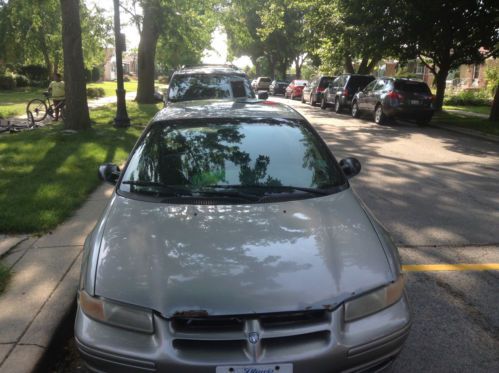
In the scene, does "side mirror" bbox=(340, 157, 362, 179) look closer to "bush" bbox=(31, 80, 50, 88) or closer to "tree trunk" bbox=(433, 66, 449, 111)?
"tree trunk" bbox=(433, 66, 449, 111)

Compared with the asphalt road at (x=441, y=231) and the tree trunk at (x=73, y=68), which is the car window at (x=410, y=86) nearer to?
the asphalt road at (x=441, y=231)

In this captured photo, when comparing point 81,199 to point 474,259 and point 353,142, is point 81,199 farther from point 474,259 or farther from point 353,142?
point 353,142

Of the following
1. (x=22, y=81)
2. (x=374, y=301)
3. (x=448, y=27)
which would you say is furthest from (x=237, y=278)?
(x=22, y=81)

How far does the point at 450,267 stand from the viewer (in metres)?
4.56

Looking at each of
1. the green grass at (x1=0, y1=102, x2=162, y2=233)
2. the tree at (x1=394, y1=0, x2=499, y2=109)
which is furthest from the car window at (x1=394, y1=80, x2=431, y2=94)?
the green grass at (x1=0, y1=102, x2=162, y2=233)

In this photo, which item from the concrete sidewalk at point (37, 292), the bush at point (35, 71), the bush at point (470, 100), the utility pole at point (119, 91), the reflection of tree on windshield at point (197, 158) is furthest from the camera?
the bush at point (35, 71)

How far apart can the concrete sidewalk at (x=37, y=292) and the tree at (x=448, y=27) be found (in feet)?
49.7

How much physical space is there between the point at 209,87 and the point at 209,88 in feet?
0.11

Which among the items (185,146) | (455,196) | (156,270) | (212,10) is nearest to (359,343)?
(156,270)

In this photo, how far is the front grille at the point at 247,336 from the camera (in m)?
2.22

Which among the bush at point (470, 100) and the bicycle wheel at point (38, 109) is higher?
the bush at point (470, 100)

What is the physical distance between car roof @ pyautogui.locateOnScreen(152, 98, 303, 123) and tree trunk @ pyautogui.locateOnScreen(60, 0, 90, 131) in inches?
324

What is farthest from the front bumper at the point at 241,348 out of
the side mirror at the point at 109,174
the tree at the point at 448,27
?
the tree at the point at 448,27

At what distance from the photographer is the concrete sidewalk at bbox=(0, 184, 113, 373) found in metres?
2.99
